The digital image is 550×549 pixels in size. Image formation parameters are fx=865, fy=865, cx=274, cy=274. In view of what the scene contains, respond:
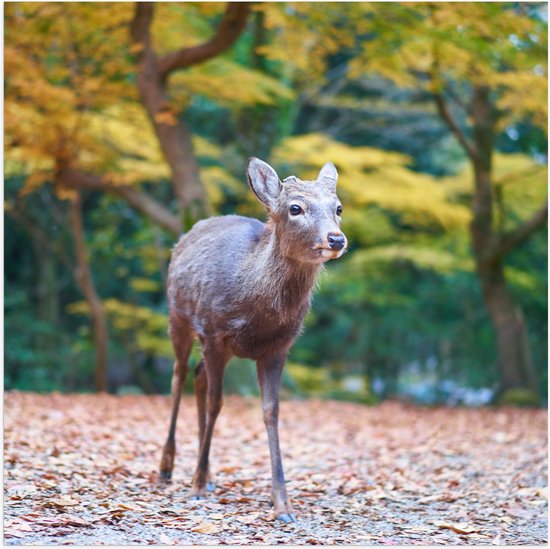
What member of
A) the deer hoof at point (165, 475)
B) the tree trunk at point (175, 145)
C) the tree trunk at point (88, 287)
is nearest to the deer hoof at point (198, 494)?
the deer hoof at point (165, 475)

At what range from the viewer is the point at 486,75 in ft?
40.3

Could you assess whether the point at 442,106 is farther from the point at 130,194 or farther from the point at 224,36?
the point at 130,194

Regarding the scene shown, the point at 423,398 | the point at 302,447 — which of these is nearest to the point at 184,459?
the point at 302,447

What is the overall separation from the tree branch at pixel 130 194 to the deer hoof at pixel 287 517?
24.2 ft

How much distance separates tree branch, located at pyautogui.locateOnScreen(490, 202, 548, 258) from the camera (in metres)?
13.1

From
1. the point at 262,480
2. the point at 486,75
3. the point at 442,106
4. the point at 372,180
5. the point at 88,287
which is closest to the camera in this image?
the point at 262,480

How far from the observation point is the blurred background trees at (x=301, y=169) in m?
11.3

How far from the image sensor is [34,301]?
1819cm

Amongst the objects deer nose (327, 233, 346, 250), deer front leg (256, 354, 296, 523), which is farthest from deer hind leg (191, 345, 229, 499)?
deer nose (327, 233, 346, 250)

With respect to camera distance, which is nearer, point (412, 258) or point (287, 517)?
point (287, 517)

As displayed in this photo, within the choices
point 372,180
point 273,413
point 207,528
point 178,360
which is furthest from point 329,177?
point 372,180

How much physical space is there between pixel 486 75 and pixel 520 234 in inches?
107

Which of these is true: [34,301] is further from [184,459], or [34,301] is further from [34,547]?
[34,547]

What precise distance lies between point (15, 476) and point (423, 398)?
15149 mm
